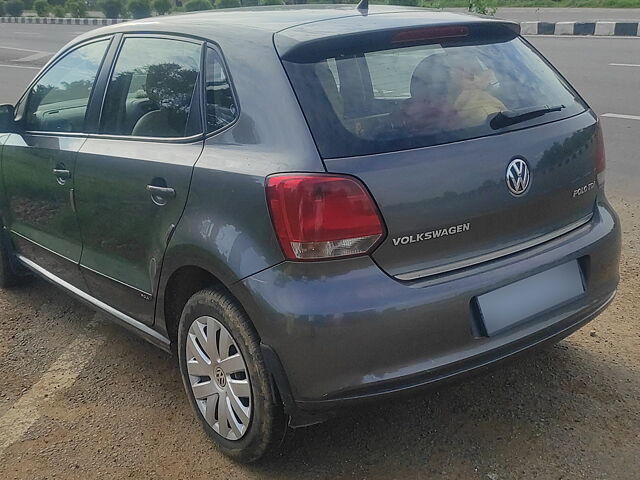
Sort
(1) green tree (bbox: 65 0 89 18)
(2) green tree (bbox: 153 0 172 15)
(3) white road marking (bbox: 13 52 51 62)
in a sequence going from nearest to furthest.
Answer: (3) white road marking (bbox: 13 52 51 62) → (2) green tree (bbox: 153 0 172 15) → (1) green tree (bbox: 65 0 89 18)

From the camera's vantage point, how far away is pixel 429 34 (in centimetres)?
264

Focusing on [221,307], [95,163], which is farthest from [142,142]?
[221,307]

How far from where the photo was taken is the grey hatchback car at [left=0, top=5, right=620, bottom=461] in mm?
2262

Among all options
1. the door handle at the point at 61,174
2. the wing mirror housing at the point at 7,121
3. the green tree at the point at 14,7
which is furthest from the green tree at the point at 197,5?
the door handle at the point at 61,174

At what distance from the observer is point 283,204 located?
2271 mm

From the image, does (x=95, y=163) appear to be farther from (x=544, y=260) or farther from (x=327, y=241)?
(x=544, y=260)

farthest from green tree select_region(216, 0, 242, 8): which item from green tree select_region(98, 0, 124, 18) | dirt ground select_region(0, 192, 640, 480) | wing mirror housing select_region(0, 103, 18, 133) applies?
dirt ground select_region(0, 192, 640, 480)

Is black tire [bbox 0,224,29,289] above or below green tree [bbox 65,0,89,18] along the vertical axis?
above

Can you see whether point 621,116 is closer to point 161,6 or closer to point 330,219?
point 330,219

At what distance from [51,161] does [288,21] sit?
1.52 metres

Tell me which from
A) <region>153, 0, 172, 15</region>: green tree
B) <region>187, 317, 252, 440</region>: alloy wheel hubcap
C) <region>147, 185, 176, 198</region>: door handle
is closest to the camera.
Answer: <region>187, 317, 252, 440</region>: alloy wheel hubcap

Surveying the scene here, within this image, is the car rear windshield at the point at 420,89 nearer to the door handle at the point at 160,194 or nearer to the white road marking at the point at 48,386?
the door handle at the point at 160,194

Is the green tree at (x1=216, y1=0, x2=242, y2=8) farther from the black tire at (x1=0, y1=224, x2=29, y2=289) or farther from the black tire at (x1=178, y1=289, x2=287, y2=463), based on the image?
the black tire at (x1=178, y1=289, x2=287, y2=463)

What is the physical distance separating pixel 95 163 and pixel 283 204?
4.28 feet
